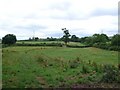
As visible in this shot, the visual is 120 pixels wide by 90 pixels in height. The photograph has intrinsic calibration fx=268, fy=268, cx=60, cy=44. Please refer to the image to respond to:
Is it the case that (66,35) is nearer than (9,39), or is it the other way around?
(9,39)

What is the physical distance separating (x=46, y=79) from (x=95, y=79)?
2.02 metres

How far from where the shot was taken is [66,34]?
73.4 meters

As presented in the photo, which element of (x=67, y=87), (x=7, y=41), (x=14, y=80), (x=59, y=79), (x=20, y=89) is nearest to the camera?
(x=20, y=89)

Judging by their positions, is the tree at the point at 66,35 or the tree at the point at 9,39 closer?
the tree at the point at 9,39

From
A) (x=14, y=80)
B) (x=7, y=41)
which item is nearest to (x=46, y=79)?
(x=14, y=80)

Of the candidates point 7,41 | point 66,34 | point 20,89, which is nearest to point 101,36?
point 66,34

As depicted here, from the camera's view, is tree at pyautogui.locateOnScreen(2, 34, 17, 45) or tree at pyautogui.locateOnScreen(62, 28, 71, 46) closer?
tree at pyautogui.locateOnScreen(2, 34, 17, 45)

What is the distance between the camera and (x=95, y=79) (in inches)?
435

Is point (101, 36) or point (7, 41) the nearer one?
point (7, 41)

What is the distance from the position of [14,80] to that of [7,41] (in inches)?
1492

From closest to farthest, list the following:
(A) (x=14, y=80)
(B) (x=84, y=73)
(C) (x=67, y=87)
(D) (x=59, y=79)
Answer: (C) (x=67, y=87)
(A) (x=14, y=80)
(D) (x=59, y=79)
(B) (x=84, y=73)

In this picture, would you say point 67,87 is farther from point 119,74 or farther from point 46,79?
point 119,74

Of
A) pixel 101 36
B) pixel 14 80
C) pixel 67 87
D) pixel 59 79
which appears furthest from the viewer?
pixel 101 36

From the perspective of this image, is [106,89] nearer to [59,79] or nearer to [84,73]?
[59,79]
